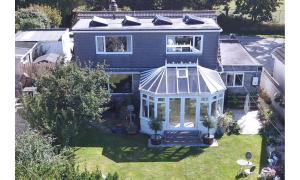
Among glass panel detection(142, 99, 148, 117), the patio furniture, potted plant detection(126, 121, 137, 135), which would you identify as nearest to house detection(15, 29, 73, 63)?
glass panel detection(142, 99, 148, 117)

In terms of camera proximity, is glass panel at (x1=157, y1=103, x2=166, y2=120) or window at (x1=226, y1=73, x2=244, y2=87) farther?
window at (x1=226, y1=73, x2=244, y2=87)

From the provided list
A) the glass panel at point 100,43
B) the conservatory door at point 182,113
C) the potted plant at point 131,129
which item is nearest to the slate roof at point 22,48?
the glass panel at point 100,43

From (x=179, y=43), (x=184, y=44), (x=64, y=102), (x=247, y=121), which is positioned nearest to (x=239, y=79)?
(x=247, y=121)

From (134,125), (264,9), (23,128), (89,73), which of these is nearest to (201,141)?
(134,125)

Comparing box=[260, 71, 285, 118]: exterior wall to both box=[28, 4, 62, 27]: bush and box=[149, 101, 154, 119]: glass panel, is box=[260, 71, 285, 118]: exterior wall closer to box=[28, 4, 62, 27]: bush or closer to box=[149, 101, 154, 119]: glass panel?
box=[149, 101, 154, 119]: glass panel

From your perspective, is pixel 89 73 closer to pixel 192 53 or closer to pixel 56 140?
pixel 56 140

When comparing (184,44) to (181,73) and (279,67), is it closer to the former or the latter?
(181,73)
